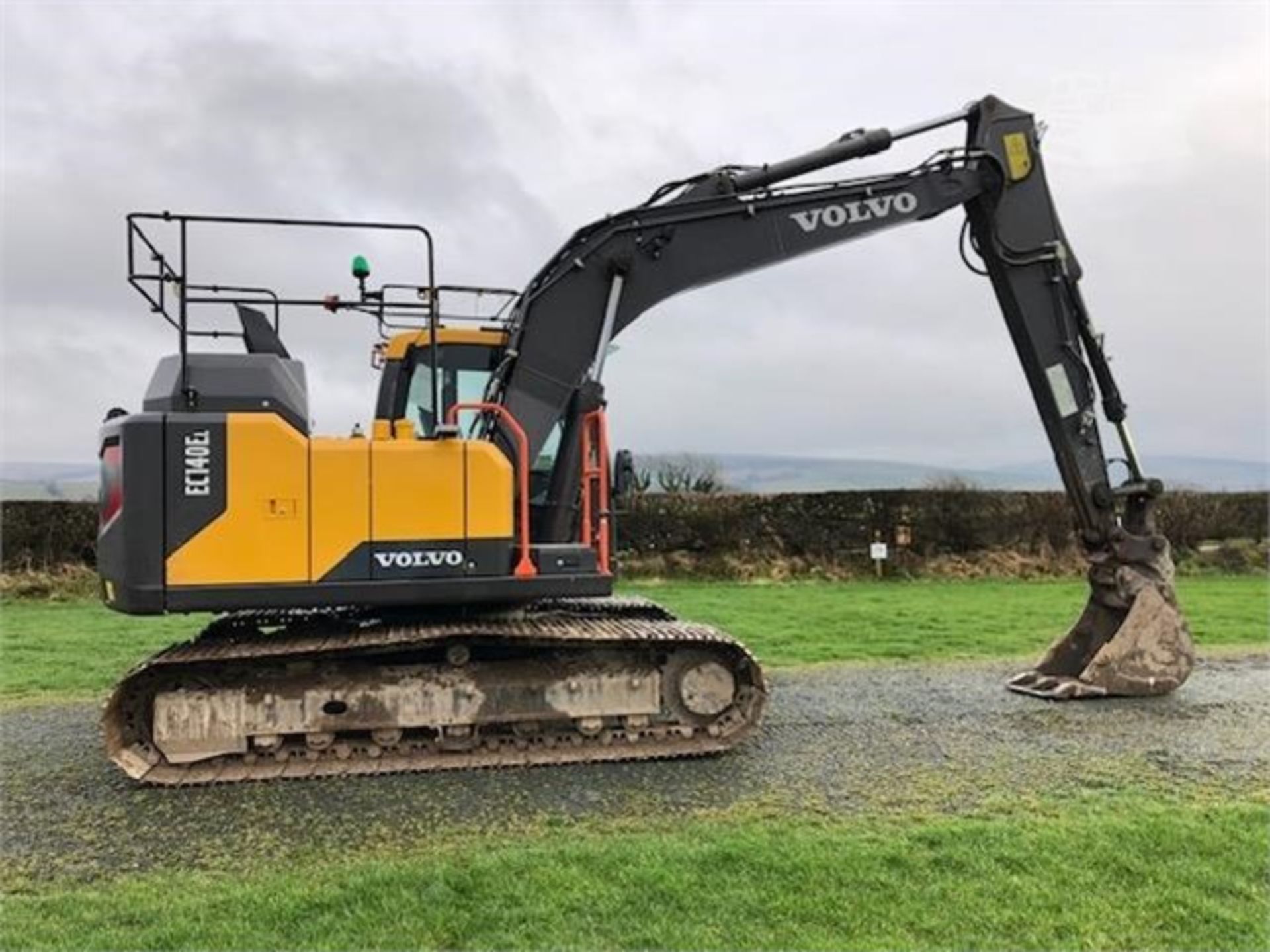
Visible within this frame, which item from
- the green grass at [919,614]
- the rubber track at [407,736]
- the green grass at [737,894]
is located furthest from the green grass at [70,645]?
the green grass at [919,614]

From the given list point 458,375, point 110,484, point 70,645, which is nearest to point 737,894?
point 110,484

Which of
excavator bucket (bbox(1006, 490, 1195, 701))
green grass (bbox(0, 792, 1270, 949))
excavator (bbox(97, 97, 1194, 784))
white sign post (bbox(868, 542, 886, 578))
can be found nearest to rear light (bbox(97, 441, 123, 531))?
excavator (bbox(97, 97, 1194, 784))

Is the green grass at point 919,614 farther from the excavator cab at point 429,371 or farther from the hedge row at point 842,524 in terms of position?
the excavator cab at point 429,371

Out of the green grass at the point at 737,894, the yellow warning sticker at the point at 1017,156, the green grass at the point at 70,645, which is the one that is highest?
the yellow warning sticker at the point at 1017,156

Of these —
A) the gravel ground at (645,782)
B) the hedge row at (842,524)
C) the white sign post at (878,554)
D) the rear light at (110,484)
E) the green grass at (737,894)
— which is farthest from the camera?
the hedge row at (842,524)

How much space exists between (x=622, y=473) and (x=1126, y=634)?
4.33m

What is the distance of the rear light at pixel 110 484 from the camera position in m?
6.22

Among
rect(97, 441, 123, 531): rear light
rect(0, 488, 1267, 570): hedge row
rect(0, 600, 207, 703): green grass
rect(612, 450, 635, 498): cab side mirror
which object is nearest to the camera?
rect(97, 441, 123, 531): rear light

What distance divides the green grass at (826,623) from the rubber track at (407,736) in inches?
128

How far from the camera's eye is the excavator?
20.5 feet

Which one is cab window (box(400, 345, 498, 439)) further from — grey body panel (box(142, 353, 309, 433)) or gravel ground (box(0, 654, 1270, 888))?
gravel ground (box(0, 654, 1270, 888))

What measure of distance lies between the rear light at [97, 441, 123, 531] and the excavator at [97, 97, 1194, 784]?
33mm

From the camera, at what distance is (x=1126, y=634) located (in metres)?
8.48

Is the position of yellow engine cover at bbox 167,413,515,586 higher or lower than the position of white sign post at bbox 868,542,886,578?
higher
